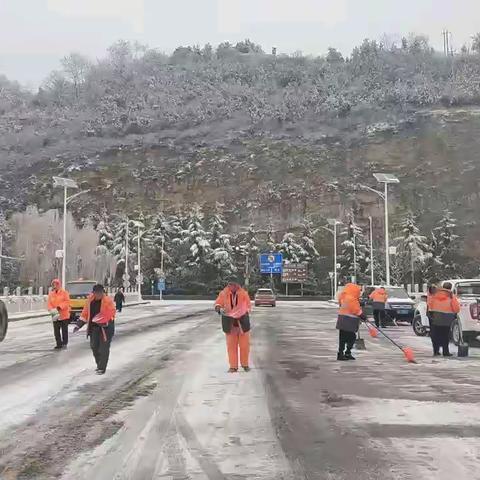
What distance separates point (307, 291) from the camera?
3652 inches

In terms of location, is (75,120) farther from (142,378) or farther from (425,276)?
(142,378)

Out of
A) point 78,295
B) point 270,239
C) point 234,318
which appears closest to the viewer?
point 234,318

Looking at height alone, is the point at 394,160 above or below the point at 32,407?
above

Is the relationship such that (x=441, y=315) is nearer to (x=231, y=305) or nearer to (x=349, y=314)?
(x=349, y=314)

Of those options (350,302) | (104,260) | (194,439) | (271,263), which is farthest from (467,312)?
(104,260)

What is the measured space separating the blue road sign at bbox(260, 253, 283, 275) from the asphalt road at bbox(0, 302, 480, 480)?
2835 inches

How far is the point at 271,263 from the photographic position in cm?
8656

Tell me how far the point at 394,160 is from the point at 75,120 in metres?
72.8

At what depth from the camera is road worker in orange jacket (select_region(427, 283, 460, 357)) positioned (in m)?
14.8

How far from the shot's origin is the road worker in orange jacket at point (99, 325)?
11906mm

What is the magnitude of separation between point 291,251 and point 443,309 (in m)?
81.1

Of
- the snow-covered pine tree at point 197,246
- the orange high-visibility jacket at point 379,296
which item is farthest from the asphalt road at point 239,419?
the snow-covered pine tree at point 197,246

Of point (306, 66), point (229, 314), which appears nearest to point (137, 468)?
point (229, 314)

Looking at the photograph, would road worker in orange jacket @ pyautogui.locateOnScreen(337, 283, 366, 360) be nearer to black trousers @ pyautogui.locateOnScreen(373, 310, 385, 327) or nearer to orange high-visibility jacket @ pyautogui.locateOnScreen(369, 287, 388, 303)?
black trousers @ pyautogui.locateOnScreen(373, 310, 385, 327)
